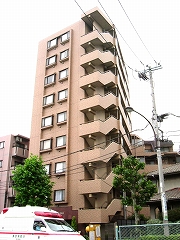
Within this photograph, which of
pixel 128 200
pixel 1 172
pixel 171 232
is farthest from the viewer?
pixel 1 172

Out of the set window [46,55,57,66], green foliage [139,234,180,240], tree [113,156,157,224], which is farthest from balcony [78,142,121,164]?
green foliage [139,234,180,240]

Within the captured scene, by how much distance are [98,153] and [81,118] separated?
524 cm

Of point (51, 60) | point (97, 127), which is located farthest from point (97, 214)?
point (51, 60)

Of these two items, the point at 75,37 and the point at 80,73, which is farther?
the point at 75,37

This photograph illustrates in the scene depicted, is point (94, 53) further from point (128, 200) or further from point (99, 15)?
point (128, 200)

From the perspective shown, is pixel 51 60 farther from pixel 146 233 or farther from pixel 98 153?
pixel 146 233

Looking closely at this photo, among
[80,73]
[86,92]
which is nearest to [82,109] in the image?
[86,92]

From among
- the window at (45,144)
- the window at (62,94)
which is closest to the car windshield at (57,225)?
the window at (45,144)

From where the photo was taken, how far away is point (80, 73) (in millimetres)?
33188

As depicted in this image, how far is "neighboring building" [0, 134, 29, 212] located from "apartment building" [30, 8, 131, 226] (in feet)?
31.5

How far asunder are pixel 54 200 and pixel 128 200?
1174 centimetres

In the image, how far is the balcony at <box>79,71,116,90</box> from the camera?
3077cm

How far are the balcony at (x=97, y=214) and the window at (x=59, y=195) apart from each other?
2.91m

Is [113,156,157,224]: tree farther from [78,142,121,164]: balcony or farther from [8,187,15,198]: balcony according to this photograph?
[8,187,15,198]: balcony
